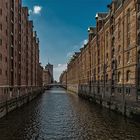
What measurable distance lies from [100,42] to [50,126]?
39403mm

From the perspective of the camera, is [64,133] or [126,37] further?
[126,37]

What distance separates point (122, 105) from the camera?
41.6 m

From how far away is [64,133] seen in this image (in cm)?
2912

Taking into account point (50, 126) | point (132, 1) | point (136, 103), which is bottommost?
point (50, 126)

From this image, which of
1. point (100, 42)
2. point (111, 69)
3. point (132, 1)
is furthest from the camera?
point (100, 42)

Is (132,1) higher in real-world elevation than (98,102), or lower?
higher

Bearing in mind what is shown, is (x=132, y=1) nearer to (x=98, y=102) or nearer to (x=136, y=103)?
(x=136, y=103)

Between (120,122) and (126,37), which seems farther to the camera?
(126,37)

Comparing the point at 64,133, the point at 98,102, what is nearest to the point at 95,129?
the point at 64,133

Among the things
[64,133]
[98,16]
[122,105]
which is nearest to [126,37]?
[122,105]

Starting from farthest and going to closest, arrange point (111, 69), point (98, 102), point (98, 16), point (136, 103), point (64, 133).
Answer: point (98, 16), point (98, 102), point (111, 69), point (136, 103), point (64, 133)

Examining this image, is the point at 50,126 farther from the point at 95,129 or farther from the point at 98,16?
the point at 98,16

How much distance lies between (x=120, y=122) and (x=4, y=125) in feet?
48.4

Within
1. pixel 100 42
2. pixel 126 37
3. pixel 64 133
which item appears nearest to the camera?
pixel 64 133
